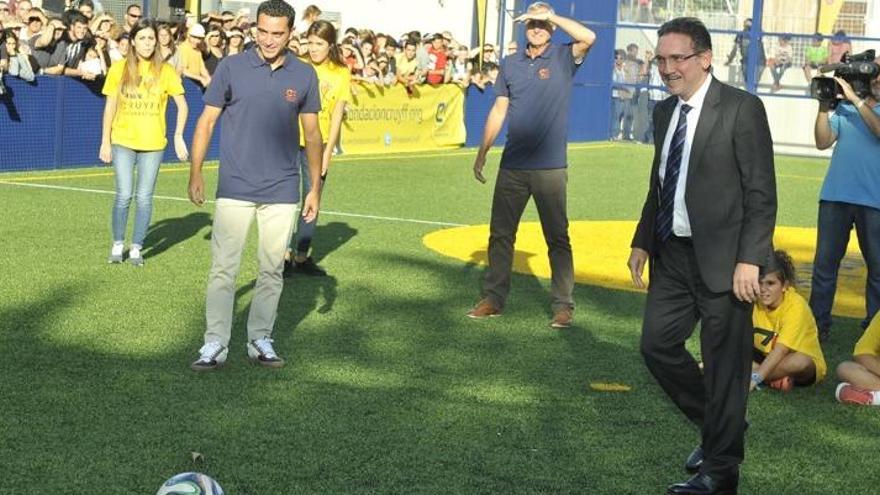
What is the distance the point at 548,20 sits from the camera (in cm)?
1009

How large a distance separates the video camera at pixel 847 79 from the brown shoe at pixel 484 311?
8.60 ft

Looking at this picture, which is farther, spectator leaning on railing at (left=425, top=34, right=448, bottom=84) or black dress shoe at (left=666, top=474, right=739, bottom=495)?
spectator leaning on railing at (left=425, top=34, right=448, bottom=84)

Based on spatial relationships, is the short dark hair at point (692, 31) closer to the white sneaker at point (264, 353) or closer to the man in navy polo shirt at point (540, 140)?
the white sneaker at point (264, 353)

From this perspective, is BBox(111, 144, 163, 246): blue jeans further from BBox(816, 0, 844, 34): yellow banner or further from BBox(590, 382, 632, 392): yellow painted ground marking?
BBox(816, 0, 844, 34): yellow banner

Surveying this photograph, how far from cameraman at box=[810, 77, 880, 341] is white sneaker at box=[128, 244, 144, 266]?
515 cm

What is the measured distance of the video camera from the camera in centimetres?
948

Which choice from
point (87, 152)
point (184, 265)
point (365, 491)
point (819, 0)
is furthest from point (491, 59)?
point (365, 491)

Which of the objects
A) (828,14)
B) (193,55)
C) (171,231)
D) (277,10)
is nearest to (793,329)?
(277,10)

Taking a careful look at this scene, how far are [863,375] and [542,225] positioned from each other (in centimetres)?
279

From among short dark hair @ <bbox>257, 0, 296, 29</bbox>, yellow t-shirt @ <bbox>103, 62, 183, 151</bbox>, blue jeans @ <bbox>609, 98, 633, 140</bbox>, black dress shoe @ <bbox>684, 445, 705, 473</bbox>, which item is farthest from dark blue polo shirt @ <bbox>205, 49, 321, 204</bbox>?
blue jeans @ <bbox>609, 98, 633, 140</bbox>

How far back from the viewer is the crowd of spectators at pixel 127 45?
18909 mm

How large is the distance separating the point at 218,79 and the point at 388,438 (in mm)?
2523

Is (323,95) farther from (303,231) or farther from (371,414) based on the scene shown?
(371,414)

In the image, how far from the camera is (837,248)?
10445 mm
